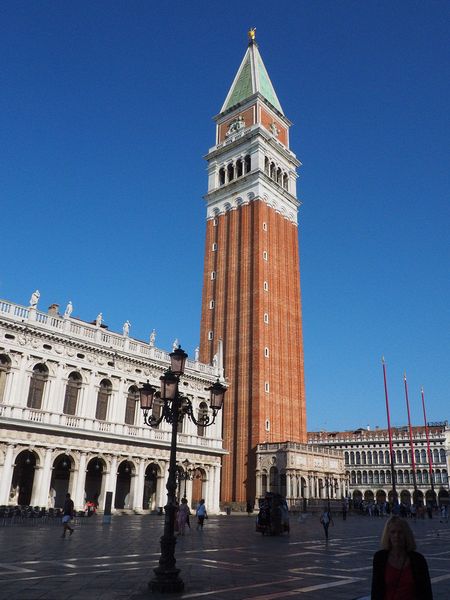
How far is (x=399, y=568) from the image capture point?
14.7 feet

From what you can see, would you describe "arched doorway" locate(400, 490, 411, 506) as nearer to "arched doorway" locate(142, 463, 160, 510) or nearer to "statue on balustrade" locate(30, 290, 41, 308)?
"arched doorway" locate(142, 463, 160, 510)

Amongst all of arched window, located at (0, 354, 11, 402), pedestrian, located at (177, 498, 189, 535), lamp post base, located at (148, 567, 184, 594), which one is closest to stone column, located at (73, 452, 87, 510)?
arched window, located at (0, 354, 11, 402)

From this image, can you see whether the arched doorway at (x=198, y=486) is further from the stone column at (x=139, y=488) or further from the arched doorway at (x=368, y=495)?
the arched doorway at (x=368, y=495)

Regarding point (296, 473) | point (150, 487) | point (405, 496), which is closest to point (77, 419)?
point (150, 487)

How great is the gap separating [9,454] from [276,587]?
24808 millimetres

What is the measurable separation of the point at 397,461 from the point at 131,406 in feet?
223

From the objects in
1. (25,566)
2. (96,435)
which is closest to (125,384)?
(96,435)

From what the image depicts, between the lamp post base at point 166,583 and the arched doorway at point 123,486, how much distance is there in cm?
2993

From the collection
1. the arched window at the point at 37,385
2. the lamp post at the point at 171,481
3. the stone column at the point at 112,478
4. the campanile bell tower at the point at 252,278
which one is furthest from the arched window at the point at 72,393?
the lamp post at the point at 171,481

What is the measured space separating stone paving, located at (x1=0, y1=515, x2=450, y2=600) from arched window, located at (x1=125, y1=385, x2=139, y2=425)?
17.9 m

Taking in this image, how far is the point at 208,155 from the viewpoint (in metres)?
64.2

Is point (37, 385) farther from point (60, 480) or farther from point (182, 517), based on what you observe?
point (182, 517)

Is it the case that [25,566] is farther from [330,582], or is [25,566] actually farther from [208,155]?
[208,155]

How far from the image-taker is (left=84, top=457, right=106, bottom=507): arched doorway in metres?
36.5
